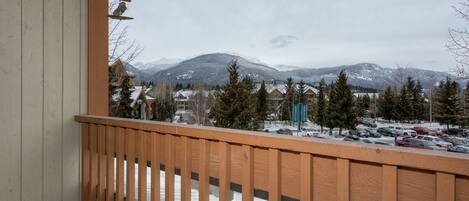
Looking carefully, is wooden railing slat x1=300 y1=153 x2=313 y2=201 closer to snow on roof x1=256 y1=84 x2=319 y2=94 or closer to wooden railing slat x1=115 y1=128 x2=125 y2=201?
wooden railing slat x1=115 y1=128 x2=125 y2=201

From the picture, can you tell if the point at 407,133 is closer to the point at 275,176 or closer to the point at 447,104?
the point at 447,104

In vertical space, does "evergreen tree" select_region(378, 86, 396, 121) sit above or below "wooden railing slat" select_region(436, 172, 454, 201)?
above

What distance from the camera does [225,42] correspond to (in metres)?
7.60

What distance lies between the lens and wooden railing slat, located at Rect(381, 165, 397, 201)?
0.77 metres

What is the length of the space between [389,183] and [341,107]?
358 cm

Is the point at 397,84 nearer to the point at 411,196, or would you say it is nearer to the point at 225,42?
the point at 411,196

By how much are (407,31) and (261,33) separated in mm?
2836

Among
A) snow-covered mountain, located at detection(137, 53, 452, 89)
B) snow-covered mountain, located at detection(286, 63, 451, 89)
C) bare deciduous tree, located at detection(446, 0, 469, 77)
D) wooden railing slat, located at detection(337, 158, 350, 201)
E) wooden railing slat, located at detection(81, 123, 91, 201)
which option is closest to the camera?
wooden railing slat, located at detection(337, 158, 350, 201)

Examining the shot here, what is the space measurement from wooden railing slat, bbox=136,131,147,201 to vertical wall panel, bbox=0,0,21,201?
77 cm

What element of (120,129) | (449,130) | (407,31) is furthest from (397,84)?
(120,129)

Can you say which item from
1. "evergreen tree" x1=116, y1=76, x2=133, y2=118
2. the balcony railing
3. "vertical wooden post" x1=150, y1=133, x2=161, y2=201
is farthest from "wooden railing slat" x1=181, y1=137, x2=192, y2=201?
"evergreen tree" x1=116, y1=76, x2=133, y2=118

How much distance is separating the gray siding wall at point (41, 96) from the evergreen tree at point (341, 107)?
286cm

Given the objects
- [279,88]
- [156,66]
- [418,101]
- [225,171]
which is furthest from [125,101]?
[225,171]

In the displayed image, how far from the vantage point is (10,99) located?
5.85 ft
